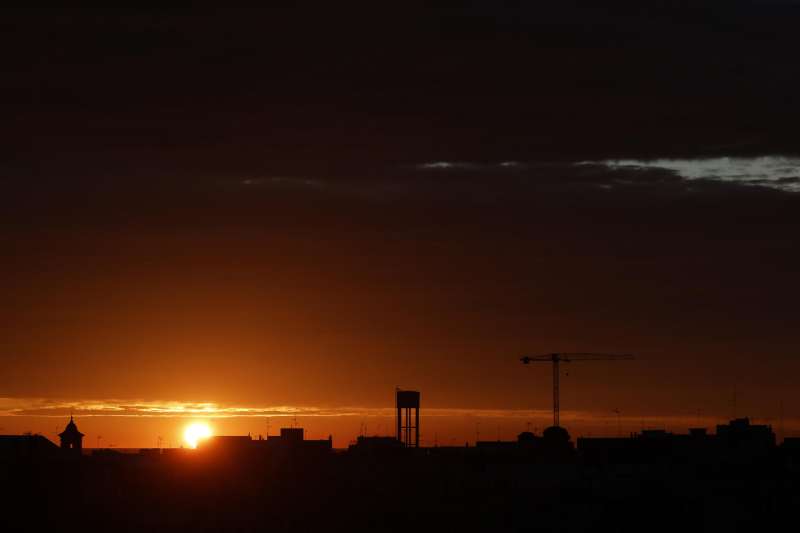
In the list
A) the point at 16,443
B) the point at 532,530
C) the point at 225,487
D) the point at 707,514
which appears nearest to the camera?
the point at 532,530

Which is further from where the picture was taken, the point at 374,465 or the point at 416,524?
the point at 374,465

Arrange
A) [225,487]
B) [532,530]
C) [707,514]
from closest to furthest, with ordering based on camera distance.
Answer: [532,530], [707,514], [225,487]

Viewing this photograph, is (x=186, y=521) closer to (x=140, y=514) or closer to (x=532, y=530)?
(x=140, y=514)

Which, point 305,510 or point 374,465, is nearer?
point 305,510

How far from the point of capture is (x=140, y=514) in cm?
14462

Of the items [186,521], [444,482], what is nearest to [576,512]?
[444,482]

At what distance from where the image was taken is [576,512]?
150 meters

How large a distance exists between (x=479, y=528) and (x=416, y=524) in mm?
7149

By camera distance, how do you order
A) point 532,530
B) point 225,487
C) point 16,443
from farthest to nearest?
1. point 16,443
2. point 225,487
3. point 532,530

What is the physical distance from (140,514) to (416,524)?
3122 centimetres

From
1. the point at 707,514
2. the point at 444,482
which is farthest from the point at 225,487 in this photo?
the point at 707,514

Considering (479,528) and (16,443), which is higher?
(16,443)

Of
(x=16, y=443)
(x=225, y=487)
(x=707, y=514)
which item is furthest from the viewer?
(x=16, y=443)

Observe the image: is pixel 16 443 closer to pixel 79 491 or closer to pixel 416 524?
pixel 79 491
